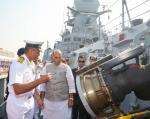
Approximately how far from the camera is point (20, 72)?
10.2ft

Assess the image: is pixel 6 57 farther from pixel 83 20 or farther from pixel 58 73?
pixel 83 20

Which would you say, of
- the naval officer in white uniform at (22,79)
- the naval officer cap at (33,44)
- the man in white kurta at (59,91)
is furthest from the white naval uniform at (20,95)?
the man in white kurta at (59,91)

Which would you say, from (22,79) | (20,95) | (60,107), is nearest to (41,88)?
(60,107)

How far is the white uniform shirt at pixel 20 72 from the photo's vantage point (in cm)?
304

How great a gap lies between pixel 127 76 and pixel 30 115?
1.42 metres

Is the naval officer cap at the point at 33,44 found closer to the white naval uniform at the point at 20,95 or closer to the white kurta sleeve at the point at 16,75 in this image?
the white naval uniform at the point at 20,95

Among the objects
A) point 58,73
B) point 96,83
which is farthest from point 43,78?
point 58,73

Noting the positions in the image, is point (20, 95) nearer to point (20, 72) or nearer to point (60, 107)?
point (20, 72)

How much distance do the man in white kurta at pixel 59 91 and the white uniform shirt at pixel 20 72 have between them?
4.55ft

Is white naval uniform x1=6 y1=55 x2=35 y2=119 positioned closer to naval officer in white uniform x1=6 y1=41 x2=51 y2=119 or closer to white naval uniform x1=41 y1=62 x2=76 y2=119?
naval officer in white uniform x1=6 y1=41 x2=51 y2=119

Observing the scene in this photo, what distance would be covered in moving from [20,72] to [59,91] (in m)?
1.71

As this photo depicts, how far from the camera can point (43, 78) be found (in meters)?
3.11

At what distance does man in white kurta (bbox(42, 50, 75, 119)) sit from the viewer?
473 centimetres

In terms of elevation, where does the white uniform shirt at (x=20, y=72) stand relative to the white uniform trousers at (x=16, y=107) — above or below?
above
